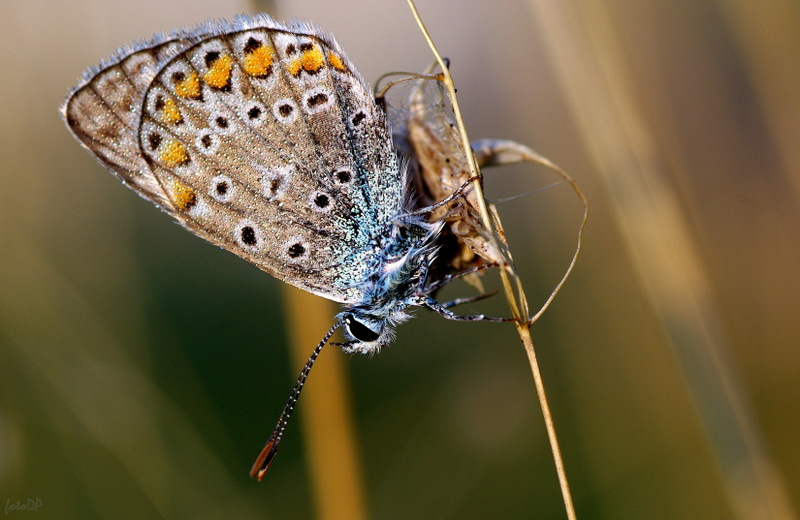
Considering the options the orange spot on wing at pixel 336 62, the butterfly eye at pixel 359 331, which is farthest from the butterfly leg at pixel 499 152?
the butterfly eye at pixel 359 331

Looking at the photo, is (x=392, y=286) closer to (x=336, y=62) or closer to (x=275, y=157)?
(x=275, y=157)

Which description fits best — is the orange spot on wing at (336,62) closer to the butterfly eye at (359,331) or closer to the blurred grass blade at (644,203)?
the blurred grass blade at (644,203)

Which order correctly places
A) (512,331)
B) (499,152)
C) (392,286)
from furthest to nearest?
(512,331) < (392,286) < (499,152)

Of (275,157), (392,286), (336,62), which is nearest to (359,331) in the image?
(392,286)

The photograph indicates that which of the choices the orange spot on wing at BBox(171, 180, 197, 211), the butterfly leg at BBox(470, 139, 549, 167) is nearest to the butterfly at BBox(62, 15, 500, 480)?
the orange spot on wing at BBox(171, 180, 197, 211)

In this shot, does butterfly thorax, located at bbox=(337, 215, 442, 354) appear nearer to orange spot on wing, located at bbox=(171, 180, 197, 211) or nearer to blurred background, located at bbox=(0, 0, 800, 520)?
blurred background, located at bbox=(0, 0, 800, 520)

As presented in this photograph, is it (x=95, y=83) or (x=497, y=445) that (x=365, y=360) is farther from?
(x=95, y=83)
